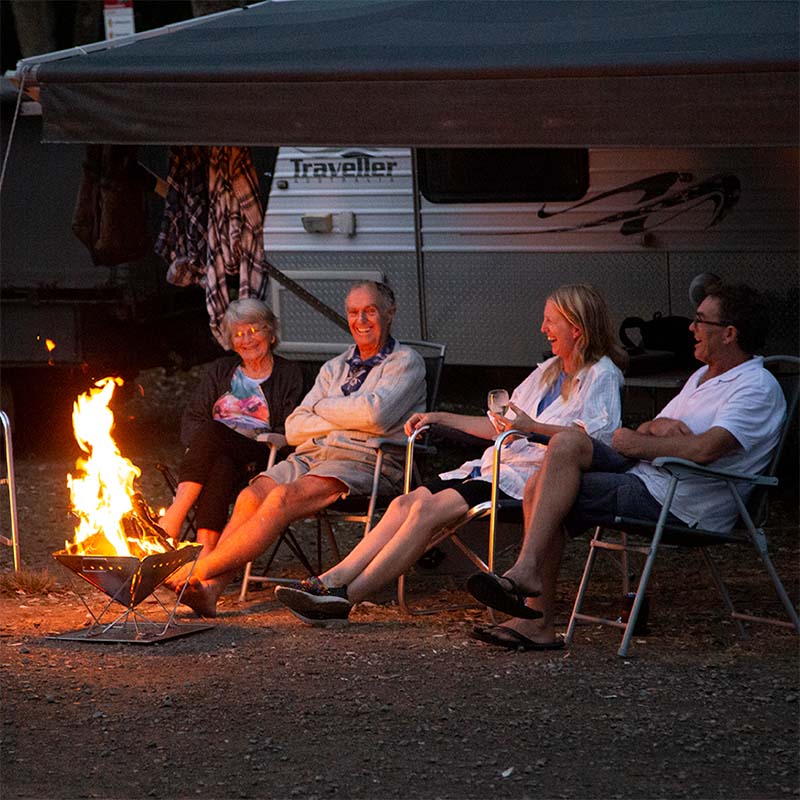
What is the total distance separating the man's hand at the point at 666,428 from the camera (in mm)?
4785

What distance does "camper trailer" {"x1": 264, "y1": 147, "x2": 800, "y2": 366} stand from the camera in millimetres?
7500

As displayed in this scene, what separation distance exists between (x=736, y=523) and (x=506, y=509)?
0.72 m

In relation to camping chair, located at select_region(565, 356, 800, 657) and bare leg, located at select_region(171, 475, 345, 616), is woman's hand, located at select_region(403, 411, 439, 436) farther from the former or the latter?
camping chair, located at select_region(565, 356, 800, 657)

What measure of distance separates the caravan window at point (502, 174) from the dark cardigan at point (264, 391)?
2.48 m

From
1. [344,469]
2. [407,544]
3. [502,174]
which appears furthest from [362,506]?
[502,174]

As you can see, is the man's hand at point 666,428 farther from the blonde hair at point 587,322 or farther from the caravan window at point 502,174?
the caravan window at point 502,174

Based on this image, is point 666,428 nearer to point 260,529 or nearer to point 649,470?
point 649,470

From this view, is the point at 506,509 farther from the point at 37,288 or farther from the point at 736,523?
the point at 37,288

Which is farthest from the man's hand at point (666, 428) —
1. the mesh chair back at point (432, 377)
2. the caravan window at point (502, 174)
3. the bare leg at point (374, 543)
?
the caravan window at point (502, 174)

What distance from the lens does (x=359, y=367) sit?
559 centimetres

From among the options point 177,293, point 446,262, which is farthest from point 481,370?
point 177,293

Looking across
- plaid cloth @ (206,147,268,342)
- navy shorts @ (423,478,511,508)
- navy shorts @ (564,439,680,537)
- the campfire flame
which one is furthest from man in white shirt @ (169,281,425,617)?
plaid cloth @ (206,147,268,342)

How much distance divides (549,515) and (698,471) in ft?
1.53

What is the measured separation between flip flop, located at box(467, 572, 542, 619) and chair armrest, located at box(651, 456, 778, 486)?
0.55 metres
